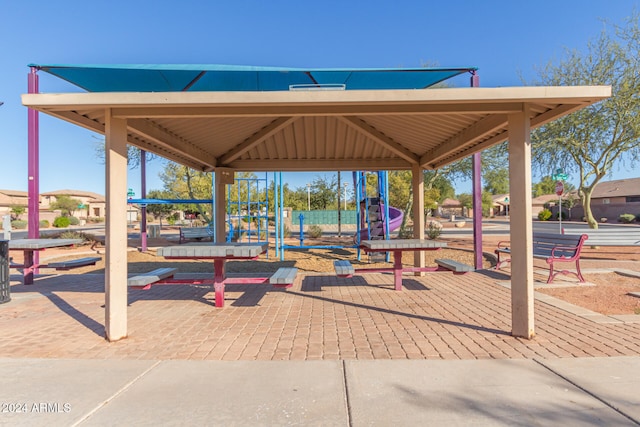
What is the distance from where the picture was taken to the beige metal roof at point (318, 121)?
13.7 ft

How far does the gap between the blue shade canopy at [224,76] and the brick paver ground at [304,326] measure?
15.3 ft

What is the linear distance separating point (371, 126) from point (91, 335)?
18.5 ft

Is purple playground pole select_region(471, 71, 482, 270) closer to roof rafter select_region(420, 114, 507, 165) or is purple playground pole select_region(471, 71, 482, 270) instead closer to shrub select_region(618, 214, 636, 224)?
roof rafter select_region(420, 114, 507, 165)

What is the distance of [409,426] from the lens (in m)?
2.65

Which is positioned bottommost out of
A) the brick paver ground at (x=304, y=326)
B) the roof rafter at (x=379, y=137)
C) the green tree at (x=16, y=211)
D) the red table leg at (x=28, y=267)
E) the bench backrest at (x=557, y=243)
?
the brick paver ground at (x=304, y=326)

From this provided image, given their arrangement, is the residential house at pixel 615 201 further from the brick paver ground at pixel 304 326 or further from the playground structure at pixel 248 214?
the brick paver ground at pixel 304 326

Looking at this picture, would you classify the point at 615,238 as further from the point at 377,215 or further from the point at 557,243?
the point at 377,215

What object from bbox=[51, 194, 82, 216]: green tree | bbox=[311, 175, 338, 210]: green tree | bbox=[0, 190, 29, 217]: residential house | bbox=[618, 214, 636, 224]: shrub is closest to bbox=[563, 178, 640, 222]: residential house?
bbox=[618, 214, 636, 224]: shrub

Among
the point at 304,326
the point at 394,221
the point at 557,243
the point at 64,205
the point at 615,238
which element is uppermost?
the point at 64,205

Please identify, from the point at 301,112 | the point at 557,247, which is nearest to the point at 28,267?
the point at 301,112

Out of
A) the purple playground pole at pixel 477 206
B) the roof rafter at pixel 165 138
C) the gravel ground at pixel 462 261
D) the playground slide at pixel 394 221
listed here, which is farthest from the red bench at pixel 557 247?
the roof rafter at pixel 165 138

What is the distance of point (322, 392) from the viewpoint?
10.4ft

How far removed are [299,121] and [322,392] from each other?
4997 millimetres

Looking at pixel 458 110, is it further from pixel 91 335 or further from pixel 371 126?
pixel 91 335
